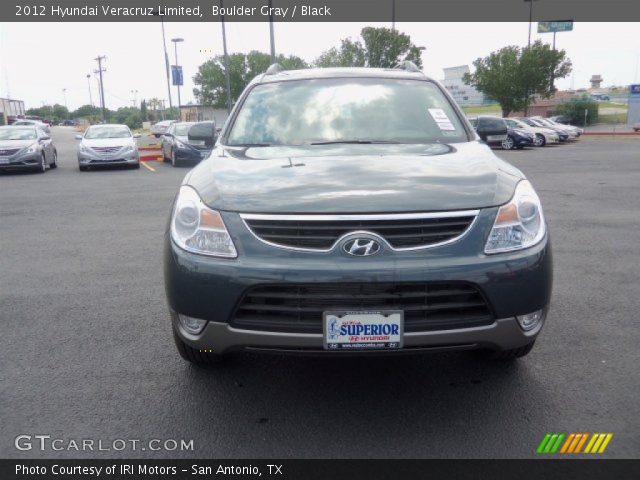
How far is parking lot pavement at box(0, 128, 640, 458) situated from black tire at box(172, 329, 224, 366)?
0.41 feet

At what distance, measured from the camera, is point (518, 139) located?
91.2ft

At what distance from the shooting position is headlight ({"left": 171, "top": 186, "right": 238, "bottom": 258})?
283 cm

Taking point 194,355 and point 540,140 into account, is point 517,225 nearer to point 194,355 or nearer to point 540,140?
point 194,355

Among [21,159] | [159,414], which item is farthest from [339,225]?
[21,159]

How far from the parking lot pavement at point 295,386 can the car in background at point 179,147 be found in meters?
13.0

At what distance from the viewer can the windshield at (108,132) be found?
18.4 meters

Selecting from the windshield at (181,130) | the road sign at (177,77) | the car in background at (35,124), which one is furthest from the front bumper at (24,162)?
the road sign at (177,77)

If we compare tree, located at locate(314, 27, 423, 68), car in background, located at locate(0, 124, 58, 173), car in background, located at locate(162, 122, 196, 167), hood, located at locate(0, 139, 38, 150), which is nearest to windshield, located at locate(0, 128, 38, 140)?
car in background, located at locate(0, 124, 58, 173)

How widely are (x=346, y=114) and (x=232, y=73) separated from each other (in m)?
69.8

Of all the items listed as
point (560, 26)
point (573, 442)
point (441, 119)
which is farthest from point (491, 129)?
point (560, 26)

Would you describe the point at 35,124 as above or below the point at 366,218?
below

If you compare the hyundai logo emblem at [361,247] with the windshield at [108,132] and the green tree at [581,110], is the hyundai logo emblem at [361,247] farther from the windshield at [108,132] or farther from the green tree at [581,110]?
the green tree at [581,110]

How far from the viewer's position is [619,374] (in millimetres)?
3438

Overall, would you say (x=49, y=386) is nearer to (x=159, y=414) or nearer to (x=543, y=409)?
(x=159, y=414)
